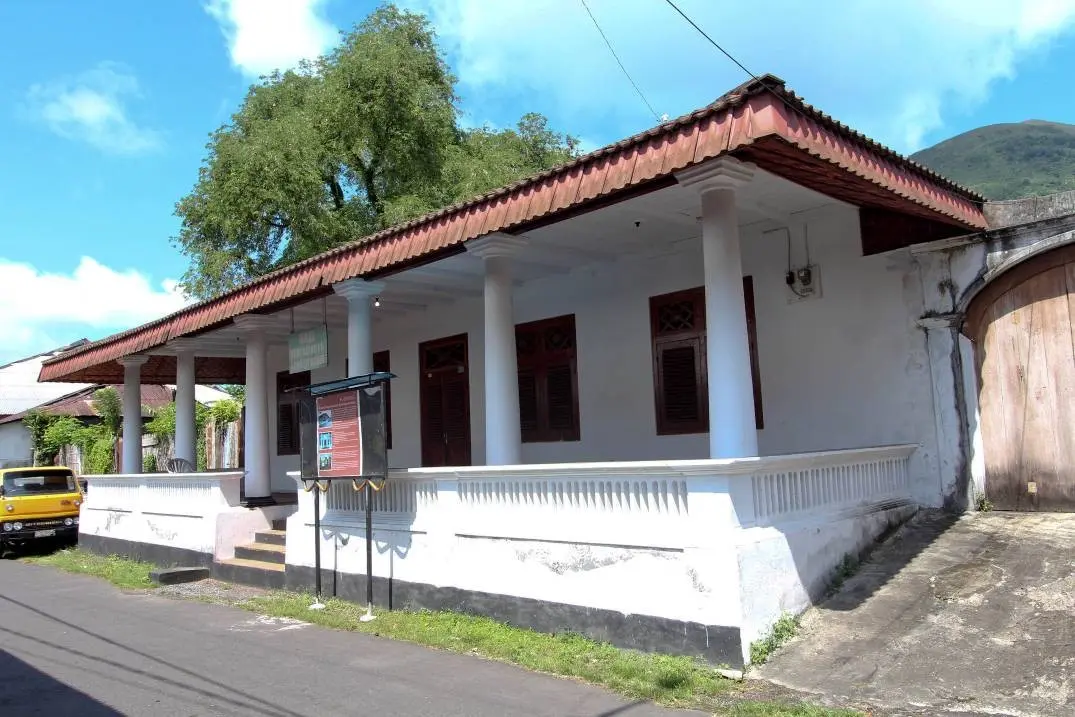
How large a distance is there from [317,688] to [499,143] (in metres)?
21.5

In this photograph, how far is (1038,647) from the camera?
5.23 metres

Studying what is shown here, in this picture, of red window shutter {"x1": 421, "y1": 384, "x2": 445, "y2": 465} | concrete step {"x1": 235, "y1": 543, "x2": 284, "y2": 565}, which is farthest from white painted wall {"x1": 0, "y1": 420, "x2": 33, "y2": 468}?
red window shutter {"x1": 421, "y1": 384, "x2": 445, "y2": 465}

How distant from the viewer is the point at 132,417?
609 inches

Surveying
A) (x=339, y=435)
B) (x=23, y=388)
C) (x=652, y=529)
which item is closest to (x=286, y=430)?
(x=339, y=435)

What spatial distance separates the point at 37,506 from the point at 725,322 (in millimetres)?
14433

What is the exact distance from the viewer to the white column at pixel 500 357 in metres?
8.20

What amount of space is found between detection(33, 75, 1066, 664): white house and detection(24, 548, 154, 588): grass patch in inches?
20.6

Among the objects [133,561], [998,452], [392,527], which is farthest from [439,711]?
[133,561]

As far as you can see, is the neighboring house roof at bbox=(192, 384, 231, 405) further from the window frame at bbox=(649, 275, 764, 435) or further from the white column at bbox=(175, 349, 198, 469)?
the window frame at bbox=(649, 275, 764, 435)

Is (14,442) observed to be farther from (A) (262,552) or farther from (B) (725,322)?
(B) (725,322)

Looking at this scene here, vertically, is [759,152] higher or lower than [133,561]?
higher

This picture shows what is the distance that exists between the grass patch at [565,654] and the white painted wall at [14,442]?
3077cm

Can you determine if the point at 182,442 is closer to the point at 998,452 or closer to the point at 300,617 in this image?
the point at 300,617

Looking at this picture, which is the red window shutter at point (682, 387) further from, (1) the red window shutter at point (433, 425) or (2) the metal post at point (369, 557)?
(1) the red window shutter at point (433, 425)
